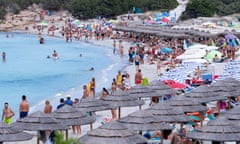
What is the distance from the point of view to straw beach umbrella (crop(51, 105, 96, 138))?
637 inches

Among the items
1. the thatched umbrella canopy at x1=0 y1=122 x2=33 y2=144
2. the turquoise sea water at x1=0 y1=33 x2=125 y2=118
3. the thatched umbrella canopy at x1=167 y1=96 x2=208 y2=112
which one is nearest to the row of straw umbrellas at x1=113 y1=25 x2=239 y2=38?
the turquoise sea water at x1=0 y1=33 x2=125 y2=118

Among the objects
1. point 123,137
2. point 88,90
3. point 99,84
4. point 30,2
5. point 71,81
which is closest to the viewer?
point 123,137

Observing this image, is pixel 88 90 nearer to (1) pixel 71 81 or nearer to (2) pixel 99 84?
(2) pixel 99 84

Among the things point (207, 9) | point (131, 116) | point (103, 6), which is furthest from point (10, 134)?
point (103, 6)

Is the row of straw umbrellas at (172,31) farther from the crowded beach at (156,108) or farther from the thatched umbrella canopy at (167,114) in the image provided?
the thatched umbrella canopy at (167,114)

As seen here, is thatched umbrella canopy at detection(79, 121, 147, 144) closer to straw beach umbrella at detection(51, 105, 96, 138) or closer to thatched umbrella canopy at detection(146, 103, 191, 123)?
thatched umbrella canopy at detection(146, 103, 191, 123)

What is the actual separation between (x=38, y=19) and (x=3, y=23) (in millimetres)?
3697

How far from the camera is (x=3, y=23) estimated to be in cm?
7356

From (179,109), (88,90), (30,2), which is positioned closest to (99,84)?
(88,90)

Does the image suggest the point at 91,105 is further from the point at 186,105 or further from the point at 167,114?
the point at 167,114

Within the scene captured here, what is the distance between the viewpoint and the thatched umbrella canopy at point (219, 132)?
13562 mm

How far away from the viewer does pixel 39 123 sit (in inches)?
600

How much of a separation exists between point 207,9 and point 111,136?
54.5 metres

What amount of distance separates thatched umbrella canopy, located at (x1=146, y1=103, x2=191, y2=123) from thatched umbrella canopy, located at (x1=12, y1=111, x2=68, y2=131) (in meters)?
2.18
